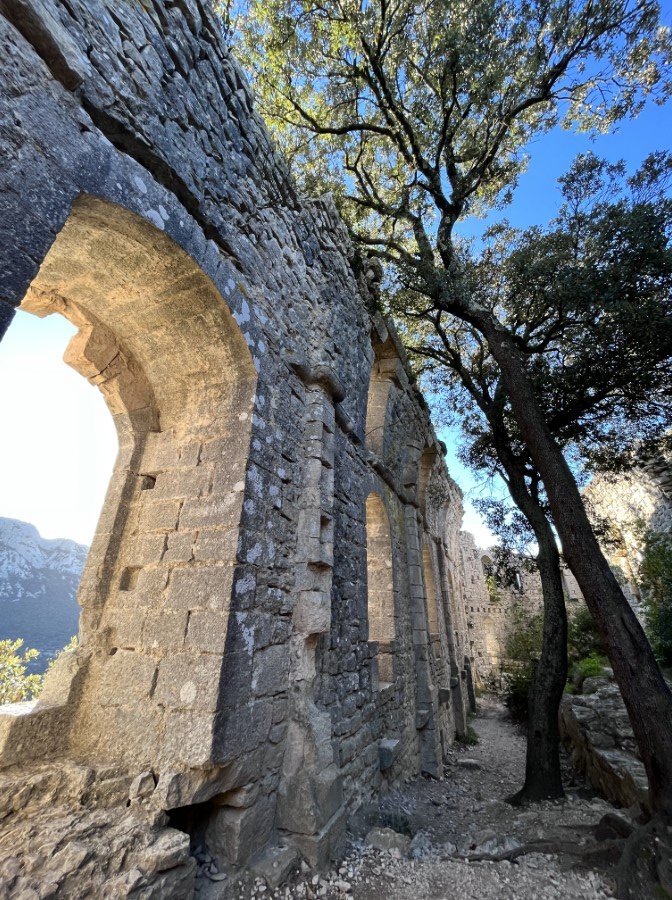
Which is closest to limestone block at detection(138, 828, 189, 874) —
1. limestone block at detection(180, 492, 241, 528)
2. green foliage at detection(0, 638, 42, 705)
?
limestone block at detection(180, 492, 241, 528)

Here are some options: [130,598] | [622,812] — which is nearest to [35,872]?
[130,598]

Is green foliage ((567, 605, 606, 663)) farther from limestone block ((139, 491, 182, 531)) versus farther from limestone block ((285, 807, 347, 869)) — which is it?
limestone block ((139, 491, 182, 531))

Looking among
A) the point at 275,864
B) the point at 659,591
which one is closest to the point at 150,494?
the point at 275,864

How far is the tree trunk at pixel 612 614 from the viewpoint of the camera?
149 inches

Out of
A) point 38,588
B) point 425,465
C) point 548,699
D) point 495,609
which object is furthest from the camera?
point 38,588

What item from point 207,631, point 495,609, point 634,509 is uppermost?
point 634,509

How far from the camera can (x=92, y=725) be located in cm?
262

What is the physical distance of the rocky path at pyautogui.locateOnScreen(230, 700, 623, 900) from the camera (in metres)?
2.73

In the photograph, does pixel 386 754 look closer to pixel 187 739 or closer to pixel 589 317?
pixel 187 739

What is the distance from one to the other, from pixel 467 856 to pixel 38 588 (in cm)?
3904

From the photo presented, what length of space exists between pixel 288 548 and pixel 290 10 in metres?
9.51

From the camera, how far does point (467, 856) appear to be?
328cm

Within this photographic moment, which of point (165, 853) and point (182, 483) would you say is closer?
point (165, 853)

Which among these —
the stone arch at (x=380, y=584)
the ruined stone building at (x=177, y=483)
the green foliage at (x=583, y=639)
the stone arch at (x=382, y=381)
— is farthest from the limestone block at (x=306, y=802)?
the green foliage at (x=583, y=639)
